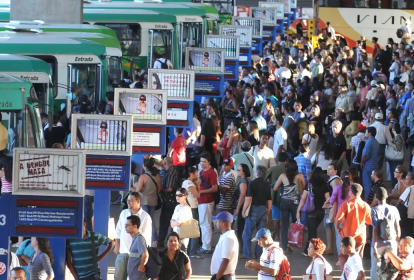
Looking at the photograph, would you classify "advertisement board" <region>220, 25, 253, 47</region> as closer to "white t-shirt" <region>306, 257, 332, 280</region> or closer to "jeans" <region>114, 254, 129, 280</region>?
"jeans" <region>114, 254, 129, 280</region>

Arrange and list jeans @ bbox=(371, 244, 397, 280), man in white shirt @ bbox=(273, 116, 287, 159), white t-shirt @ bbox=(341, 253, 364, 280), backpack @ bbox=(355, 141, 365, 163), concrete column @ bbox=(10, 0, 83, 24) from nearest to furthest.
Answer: white t-shirt @ bbox=(341, 253, 364, 280) → jeans @ bbox=(371, 244, 397, 280) → backpack @ bbox=(355, 141, 365, 163) → man in white shirt @ bbox=(273, 116, 287, 159) → concrete column @ bbox=(10, 0, 83, 24)

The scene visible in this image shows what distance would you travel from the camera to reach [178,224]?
1430 cm

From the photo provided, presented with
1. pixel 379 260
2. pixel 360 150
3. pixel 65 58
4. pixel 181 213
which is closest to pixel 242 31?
pixel 65 58

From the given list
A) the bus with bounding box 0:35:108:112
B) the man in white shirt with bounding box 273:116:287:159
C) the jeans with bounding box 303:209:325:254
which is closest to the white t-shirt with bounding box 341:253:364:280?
the jeans with bounding box 303:209:325:254

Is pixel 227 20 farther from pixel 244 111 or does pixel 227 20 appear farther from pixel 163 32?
pixel 244 111

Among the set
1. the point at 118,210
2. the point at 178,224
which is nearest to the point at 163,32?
the point at 118,210

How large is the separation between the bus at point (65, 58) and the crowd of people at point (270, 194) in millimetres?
634

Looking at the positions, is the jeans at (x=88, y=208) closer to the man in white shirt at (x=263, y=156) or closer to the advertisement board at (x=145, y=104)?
the advertisement board at (x=145, y=104)

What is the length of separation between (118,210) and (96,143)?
20.9 feet

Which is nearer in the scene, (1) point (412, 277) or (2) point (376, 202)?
(1) point (412, 277)

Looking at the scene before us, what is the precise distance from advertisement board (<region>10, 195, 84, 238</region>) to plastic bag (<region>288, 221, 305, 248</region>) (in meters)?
5.44

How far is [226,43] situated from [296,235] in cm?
1241

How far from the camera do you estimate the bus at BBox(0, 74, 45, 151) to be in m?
14.6

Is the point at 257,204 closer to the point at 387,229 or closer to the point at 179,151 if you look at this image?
the point at 387,229
